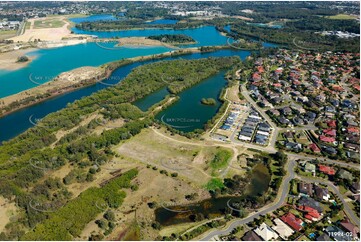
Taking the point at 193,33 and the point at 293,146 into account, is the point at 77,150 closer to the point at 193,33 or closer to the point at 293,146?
the point at 293,146

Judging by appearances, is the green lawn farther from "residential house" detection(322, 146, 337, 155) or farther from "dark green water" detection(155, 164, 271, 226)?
"residential house" detection(322, 146, 337, 155)

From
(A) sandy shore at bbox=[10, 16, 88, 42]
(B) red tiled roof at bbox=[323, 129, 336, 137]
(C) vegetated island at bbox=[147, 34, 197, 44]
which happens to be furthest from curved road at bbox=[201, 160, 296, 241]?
(A) sandy shore at bbox=[10, 16, 88, 42]

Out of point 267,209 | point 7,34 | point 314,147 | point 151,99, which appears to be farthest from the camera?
point 7,34

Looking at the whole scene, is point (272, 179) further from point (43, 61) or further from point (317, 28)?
point (317, 28)

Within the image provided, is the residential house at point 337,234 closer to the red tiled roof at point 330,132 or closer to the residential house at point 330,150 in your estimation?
the residential house at point 330,150

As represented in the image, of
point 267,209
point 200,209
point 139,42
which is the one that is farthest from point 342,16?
point 200,209
